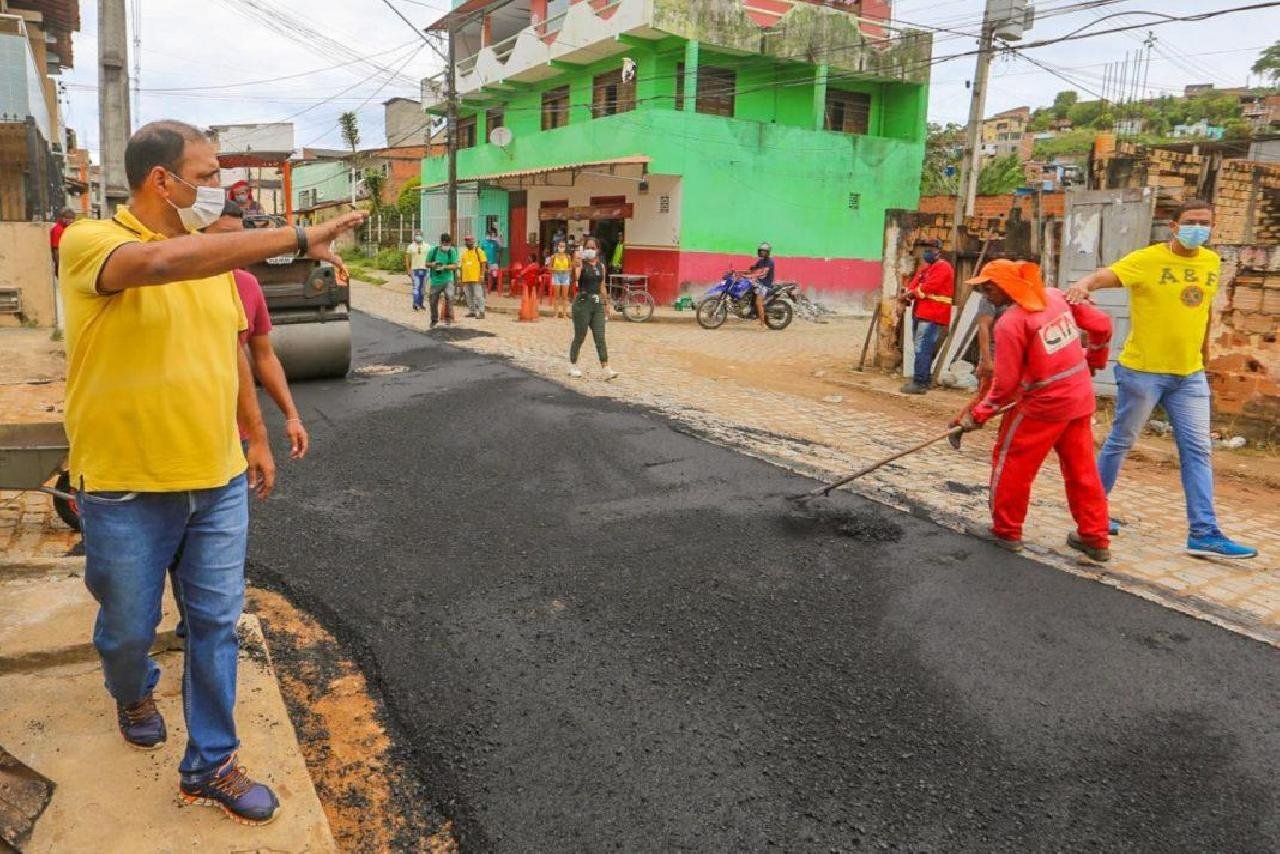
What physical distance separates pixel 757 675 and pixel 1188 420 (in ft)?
10.8

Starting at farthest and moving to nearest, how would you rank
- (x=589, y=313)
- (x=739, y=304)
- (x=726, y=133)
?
(x=726, y=133) < (x=739, y=304) < (x=589, y=313)

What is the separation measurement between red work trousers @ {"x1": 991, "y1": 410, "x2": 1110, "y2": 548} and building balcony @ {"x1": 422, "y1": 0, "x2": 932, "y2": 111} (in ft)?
61.5

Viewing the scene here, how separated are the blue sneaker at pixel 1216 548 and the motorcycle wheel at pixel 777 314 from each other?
45.8 ft

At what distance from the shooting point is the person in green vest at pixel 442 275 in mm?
16797

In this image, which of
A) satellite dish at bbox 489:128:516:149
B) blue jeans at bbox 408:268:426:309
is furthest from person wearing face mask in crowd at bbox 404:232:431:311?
satellite dish at bbox 489:128:516:149

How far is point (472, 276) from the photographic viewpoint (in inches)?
734

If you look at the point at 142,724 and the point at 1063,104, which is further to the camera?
the point at 1063,104

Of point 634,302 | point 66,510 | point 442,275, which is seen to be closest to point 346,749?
point 66,510

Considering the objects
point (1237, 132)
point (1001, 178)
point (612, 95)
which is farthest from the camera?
point (1237, 132)

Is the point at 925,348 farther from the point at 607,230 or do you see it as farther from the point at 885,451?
the point at 607,230

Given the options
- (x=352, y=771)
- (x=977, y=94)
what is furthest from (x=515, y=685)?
Answer: (x=977, y=94)

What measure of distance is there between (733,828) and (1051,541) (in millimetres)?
3560

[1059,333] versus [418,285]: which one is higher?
[1059,333]

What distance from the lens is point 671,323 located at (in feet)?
66.1
